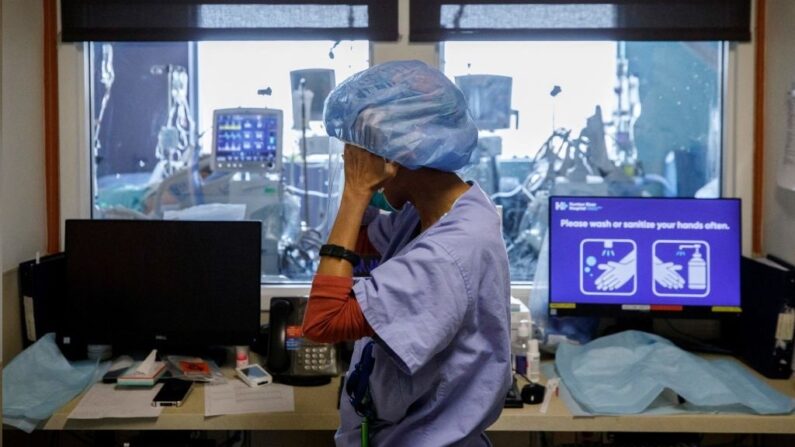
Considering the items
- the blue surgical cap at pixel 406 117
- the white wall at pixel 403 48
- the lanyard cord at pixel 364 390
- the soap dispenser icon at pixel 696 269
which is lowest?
the lanyard cord at pixel 364 390

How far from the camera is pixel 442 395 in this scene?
1.42m

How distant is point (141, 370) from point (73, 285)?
367 millimetres

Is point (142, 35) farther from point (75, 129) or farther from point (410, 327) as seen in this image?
point (410, 327)

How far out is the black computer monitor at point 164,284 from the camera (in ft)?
7.88

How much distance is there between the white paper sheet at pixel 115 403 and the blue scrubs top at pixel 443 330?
2.67 feet

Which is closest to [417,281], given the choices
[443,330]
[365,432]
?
[443,330]

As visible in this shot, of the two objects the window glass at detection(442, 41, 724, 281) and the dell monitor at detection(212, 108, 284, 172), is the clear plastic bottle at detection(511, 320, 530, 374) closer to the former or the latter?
the window glass at detection(442, 41, 724, 281)

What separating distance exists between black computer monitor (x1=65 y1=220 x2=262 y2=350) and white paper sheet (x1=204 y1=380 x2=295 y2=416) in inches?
7.7

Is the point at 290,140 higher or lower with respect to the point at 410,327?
higher

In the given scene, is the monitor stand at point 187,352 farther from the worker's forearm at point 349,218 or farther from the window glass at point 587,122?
the worker's forearm at point 349,218

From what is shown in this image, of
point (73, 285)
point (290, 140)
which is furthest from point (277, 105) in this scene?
point (73, 285)

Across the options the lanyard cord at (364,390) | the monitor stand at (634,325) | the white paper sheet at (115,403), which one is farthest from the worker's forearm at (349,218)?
the monitor stand at (634,325)

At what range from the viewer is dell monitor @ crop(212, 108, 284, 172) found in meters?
2.78

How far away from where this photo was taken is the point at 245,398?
7.12 ft
